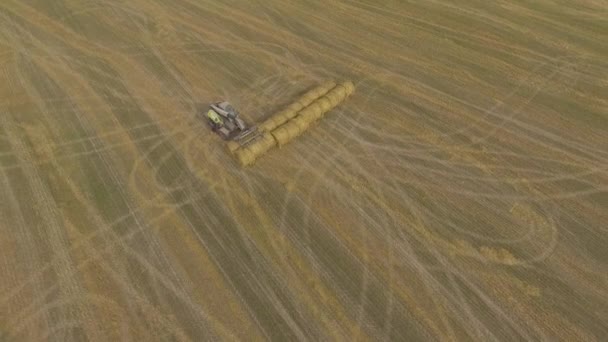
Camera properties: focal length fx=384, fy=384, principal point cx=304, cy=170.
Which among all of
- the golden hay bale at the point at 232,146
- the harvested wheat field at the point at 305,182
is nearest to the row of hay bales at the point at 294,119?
the golden hay bale at the point at 232,146

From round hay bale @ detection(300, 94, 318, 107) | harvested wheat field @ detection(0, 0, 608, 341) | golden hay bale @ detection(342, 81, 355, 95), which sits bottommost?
harvested wheat field @ detection(0, 0, 608, 341)

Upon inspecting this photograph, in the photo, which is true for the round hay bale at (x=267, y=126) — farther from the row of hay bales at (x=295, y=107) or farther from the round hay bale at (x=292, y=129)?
the round hay bale at (x=292, y=129)

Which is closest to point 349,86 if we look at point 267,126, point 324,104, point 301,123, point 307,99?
point 324,104

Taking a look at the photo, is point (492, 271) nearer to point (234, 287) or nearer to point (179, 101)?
point (234, 287)

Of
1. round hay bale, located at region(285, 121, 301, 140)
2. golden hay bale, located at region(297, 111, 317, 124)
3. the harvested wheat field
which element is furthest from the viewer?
golden hay bale, located at region(297, 111, 317, 124)

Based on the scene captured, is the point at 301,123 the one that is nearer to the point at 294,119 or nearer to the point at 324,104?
the point at 294,119

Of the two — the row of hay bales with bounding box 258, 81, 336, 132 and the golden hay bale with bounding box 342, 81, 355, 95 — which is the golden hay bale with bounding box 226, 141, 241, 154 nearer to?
the row of hay bales with bounding box 258, 81, 336, 132

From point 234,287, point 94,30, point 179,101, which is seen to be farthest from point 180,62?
point 234,287

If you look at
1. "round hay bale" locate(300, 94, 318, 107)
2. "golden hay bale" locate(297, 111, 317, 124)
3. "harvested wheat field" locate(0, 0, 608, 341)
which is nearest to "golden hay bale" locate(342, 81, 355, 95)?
"harvested wheat field" locate(0, 0, 608, 341)
